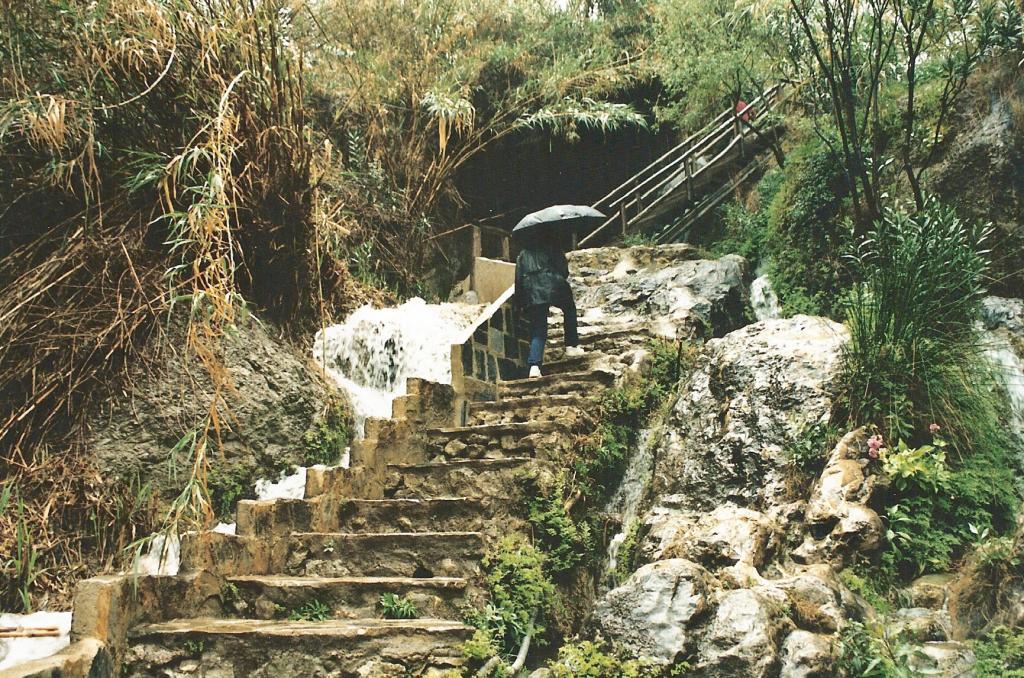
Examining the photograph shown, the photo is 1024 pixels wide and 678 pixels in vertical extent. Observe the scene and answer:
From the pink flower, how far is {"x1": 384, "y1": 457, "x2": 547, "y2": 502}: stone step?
2.11 metres

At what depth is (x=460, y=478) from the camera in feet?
20.6

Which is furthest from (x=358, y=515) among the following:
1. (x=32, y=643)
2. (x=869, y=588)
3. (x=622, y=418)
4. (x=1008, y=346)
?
(x=1008, y=346)

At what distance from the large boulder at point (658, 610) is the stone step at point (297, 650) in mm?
815

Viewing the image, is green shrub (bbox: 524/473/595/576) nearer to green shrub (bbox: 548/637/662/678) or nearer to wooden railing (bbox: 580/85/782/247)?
green shrub (bbox: 548/637/662/678)

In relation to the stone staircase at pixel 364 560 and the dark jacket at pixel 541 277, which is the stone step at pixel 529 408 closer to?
the stone staircase at pixel 364 560

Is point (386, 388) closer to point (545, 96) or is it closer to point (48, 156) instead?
point (48, 156)

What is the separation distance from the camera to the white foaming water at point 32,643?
4.97 metres

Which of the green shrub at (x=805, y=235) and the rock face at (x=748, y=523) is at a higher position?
the green shrub at (x=805, y=235)

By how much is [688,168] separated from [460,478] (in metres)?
7.83

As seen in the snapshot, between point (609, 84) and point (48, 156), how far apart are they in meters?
8.50

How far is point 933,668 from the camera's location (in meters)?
4.38

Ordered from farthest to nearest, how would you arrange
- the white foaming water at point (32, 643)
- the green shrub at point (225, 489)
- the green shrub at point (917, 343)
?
the green shrub at point (225, 489)
the green shrub at point (917, 343)
the white foaming water at point (32, 643)

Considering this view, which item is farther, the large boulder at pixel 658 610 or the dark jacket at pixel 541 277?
the dark jacket at pixel 541 277

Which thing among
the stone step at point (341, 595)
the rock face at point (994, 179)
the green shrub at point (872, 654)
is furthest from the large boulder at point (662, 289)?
the green shrub at point (872, 654)
